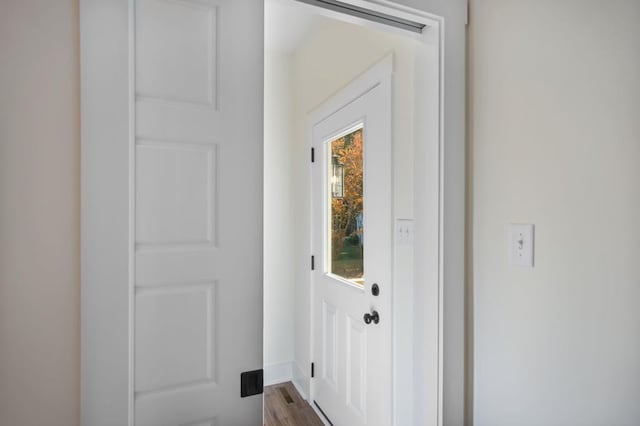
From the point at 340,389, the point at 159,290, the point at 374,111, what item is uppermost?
the point at 374,111

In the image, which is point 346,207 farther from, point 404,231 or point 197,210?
point 197,210

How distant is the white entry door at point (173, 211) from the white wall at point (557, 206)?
0.71 meters

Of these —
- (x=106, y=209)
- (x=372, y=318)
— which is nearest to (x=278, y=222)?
(x=372, y=318)

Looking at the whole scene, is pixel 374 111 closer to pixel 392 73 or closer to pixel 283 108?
pixel 392 73

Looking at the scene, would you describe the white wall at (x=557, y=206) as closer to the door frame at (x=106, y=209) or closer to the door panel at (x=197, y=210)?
the door panel at (x=197, y=210)

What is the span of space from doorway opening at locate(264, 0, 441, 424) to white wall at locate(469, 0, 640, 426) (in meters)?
0.15

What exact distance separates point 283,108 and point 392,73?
4.52 feet

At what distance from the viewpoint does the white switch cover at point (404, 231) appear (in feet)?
4.45

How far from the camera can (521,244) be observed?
37.9 inches

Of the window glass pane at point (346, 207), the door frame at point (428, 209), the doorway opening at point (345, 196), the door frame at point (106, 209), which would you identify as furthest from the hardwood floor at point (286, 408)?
the door frame at point (106, 209)

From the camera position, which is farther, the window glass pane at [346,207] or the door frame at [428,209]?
the window glass pane at [346,207]

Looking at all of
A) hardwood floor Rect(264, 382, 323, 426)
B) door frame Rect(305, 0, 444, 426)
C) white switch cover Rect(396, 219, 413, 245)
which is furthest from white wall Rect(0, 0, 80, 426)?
hardwood floor Rect(264, 382, 323, 426)

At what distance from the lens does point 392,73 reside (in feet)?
4.70

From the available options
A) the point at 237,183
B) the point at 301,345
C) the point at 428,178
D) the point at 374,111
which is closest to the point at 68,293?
the point at 237,183
